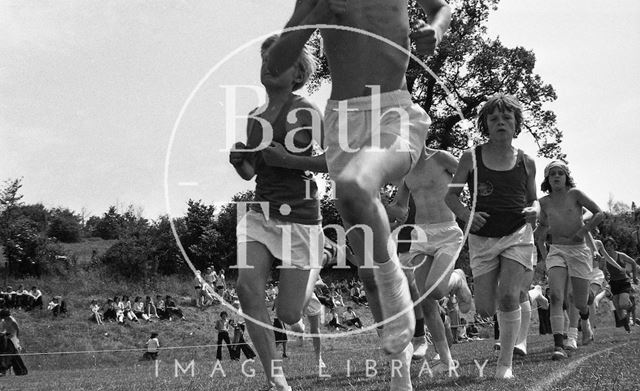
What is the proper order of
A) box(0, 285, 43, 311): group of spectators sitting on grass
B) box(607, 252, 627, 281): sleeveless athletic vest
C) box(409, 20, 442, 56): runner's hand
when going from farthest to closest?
box(0, 285, 43, 311): group of spectators sitting on grass → box(607, 252, 627, 281): sleeveless athletic vest → box(409, 20, 442, 56): runner's hand

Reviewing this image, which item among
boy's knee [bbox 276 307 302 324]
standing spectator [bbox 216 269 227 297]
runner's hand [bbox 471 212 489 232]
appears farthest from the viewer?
standing spectator [bbox 216 269 227 297]

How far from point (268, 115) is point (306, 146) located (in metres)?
0.43

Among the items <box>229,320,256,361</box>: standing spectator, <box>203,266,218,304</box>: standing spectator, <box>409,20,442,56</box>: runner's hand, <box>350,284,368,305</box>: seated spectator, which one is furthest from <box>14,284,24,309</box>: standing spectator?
<box>409,20,442,56</box>: runner's hand

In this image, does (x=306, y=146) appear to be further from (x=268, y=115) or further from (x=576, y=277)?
(x=576, y=277)

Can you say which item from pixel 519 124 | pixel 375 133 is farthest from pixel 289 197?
pixel 519 124

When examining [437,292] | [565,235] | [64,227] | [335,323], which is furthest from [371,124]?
[64,227]

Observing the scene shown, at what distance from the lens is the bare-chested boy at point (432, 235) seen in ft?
25.0

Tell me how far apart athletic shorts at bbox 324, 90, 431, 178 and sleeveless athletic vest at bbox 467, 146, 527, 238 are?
273cm

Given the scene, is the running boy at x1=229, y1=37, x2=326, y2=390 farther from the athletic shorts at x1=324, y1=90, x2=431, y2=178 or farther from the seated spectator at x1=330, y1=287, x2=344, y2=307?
the seated spectator at x1=330, y1=287, x2=344, y2=307

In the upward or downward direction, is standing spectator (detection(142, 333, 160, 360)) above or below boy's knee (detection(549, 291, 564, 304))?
below

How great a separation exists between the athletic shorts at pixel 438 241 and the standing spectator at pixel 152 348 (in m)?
15.6

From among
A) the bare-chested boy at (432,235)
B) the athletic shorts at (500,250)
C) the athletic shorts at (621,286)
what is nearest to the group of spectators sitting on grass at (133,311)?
the athletic shorts at (621,286)

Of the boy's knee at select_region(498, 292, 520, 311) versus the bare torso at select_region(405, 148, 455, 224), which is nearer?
the boy's knee at select_region(498, 292, 520, 311)

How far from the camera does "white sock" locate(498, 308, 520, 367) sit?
6023 millimetres
